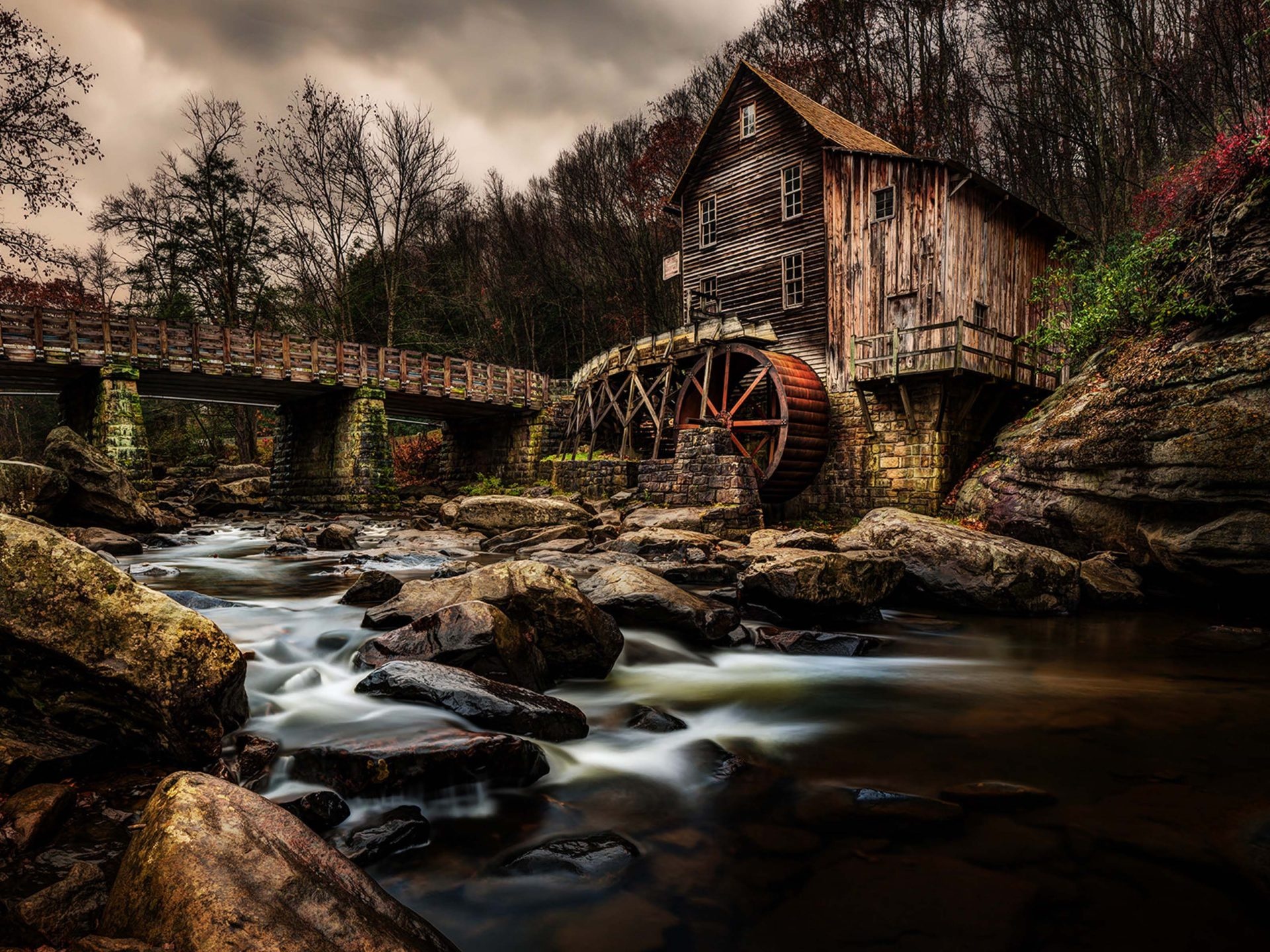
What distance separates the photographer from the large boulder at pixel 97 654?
9.45 ft

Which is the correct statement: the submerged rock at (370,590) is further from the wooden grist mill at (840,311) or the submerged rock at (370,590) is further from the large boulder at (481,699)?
the wooden grist mill at (840,311)

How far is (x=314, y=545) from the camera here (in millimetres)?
12727

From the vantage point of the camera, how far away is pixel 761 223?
59.1 ft

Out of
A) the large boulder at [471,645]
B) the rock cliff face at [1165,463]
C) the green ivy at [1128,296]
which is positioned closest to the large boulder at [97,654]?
the large boulder at [471,645]

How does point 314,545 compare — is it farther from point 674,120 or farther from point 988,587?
point 674,120

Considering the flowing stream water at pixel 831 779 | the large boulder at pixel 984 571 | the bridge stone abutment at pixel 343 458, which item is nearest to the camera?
the flowing stream water at pixel 831 779

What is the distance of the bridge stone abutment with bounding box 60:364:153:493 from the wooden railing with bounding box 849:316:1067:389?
692 inches

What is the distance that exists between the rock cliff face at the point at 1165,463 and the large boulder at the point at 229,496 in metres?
20.5

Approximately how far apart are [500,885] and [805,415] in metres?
13.6

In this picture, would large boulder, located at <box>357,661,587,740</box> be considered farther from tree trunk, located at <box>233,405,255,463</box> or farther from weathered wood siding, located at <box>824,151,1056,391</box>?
tree trunk, located at <box>233,405,255,463</box>

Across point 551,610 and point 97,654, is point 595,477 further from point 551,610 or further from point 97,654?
point 97,654

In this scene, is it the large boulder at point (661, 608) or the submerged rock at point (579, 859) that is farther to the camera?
the large boulder at point (661, 608)

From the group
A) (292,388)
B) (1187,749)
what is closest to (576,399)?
(292,388)

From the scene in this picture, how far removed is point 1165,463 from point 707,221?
14502 millimetres
